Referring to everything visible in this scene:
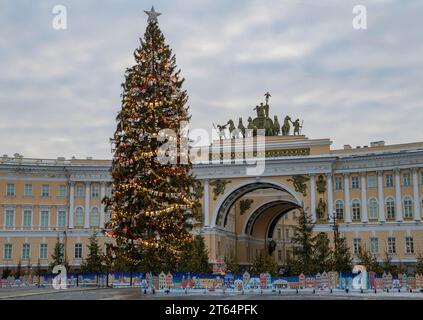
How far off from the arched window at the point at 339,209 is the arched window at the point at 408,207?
20.6ft

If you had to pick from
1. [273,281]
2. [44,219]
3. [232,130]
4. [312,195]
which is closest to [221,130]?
[232,130]

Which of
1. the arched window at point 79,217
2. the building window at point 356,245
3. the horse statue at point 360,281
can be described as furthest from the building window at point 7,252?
the horse statue at point 360,281

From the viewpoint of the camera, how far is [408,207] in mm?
59969

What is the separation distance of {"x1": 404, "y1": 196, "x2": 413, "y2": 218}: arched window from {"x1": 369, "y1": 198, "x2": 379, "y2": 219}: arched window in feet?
9.28

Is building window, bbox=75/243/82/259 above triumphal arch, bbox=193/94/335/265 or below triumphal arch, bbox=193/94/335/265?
below

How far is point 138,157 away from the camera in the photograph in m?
32.9

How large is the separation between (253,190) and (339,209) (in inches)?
472

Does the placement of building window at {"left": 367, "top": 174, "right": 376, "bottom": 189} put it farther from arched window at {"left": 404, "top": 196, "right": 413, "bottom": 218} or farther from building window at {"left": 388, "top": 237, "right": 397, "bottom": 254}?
building window at {"left": 388, "top": 237, "right": 397, "bottom": 254}

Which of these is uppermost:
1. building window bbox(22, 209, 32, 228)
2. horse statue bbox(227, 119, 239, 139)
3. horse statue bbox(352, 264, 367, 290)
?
horse statue bbox(227, 119, 239, 139)

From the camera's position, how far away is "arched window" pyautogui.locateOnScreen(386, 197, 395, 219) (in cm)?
6084

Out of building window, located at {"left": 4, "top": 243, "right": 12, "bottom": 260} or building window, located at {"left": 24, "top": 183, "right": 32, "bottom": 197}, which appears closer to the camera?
building window, located at {"left": 4, "top": 243, "right": 12, "bottom": 260}

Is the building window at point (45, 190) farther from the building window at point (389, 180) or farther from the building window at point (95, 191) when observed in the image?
the building window at point (389, 180)

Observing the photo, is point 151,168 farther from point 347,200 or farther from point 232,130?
point 232,130

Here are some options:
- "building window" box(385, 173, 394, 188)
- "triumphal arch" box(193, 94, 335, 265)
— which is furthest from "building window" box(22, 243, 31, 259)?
"building window" box(385, 173, 394, 188)
